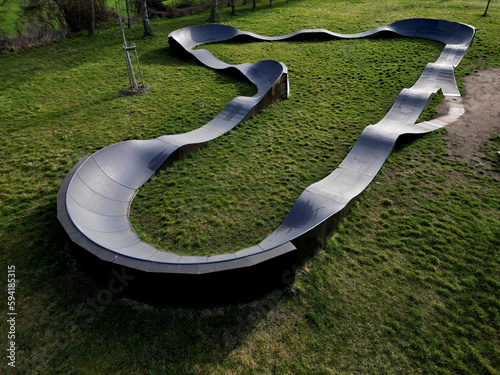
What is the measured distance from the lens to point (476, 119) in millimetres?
11578

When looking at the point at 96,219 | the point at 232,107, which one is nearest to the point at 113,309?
the point at 96,219

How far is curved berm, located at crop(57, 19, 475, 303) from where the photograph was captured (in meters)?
5.64

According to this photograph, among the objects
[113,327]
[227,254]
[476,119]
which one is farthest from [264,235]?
[476,119]

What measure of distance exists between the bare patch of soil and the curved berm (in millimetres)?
574

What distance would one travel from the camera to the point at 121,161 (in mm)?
9344

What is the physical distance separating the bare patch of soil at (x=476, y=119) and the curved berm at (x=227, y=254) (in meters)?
0.57

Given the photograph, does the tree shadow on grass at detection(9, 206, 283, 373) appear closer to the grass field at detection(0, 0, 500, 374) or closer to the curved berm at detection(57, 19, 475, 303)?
the grass field at detection(0, 0, 500, 374)

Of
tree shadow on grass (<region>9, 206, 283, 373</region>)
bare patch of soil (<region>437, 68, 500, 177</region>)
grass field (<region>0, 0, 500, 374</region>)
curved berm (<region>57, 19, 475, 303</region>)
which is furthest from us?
bare patch of soil (<region>437, 68, 500, 177</region>)

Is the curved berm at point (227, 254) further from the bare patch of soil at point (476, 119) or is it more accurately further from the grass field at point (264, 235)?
the bare patch of soil at point (476, 119)

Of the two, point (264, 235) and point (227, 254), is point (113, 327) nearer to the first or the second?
point (227, 254)

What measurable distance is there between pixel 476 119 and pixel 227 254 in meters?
11.3

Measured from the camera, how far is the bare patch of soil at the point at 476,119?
1005cm

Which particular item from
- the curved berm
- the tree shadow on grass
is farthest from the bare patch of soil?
the tree shadow on grass

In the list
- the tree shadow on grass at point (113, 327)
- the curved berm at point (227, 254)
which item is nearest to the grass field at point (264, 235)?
the tree shadow on grass at point (113, 327)
